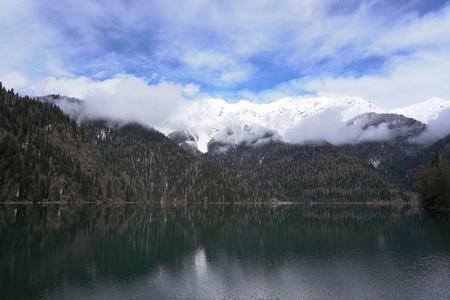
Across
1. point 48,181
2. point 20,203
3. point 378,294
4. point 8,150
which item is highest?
point 8,150

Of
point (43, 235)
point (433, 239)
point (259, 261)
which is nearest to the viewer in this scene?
point (259, 261)

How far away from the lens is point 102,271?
148 ft

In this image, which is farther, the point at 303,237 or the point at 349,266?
the point at 303,237

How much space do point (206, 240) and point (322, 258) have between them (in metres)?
29.8

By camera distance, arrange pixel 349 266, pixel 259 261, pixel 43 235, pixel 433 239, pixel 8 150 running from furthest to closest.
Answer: pixel 8 150 → pixel 433 239 → pixel 43 235 → pixel 259 261 → pixel 349 266

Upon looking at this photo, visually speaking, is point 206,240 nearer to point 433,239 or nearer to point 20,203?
point 433,239

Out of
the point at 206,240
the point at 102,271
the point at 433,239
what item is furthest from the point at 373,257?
the point at 102,271

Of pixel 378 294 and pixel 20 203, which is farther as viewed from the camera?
pixel 20 203

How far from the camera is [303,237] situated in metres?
86.1

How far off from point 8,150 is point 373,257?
180m

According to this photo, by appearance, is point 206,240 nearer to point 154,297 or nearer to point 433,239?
point 154,297

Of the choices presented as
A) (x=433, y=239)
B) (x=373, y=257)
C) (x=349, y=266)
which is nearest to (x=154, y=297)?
(x=349, y=266)

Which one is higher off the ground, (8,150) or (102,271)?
(8,150)

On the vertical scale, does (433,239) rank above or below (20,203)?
below
